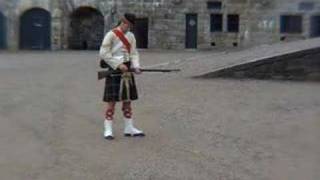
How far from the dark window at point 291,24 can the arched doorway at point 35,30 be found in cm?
1388

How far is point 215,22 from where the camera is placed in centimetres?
4531

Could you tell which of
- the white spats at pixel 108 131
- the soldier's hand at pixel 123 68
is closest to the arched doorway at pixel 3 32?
the white spats at pixel 108 131

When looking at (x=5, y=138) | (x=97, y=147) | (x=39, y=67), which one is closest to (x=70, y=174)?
(x=97, y=147)

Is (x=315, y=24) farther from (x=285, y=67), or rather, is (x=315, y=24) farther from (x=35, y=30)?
(x=285, y=67)

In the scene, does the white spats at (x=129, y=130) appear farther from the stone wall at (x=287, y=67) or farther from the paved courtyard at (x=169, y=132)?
the stone wall at (x=287, y=67)

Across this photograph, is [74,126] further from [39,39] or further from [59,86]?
[39,39]

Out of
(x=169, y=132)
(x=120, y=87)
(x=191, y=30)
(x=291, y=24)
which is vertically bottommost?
(x=169, y=132)

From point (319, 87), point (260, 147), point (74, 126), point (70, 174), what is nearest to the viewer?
point (70, 174)

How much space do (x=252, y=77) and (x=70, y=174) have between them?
12657 mm

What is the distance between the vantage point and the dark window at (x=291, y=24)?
4453 cm

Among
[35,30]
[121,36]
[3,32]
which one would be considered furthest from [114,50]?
[3,32]

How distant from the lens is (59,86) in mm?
20578

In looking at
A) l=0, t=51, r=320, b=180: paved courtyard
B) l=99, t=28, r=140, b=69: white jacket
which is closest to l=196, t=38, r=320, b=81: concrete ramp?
l=0, t=51, r=320, b=180: paved courtyard

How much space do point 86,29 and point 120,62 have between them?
121ft
